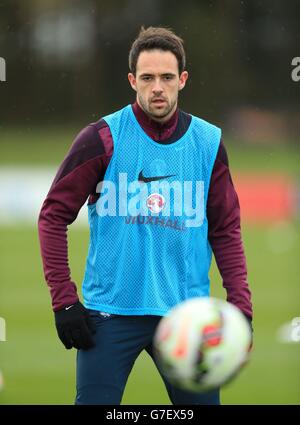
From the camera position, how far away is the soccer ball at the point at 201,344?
401 centimetres

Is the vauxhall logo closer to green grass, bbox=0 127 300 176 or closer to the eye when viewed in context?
the eye

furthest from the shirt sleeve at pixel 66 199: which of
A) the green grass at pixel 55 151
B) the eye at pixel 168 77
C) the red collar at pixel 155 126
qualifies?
the green grass at pixel 55 151

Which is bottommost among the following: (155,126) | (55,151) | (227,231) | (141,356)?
(141,356)

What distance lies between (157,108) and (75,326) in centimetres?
99

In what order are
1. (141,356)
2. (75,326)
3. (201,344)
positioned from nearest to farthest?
(201,344), (75,326), (141,356)

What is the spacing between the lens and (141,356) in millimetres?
8367

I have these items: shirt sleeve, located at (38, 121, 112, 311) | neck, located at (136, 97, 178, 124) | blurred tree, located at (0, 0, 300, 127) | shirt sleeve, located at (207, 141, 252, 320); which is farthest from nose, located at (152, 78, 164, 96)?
blurred tree, located at (0, 0, 300, 127)

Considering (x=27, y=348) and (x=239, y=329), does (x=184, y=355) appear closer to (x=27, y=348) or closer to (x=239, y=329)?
(x=239, y=329)

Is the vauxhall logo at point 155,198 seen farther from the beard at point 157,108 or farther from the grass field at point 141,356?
the grass field at point 141,356

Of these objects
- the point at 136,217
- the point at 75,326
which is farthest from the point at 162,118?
the point at 75,326

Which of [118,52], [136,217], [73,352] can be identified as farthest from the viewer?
[118,52]

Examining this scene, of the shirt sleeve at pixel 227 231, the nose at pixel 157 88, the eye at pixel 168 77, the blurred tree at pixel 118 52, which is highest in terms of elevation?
the blurred tree at pixel 118 52

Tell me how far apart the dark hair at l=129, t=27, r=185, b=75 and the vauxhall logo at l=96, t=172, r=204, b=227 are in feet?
1.63

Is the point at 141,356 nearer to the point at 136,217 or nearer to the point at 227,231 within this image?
the point at 227,231
